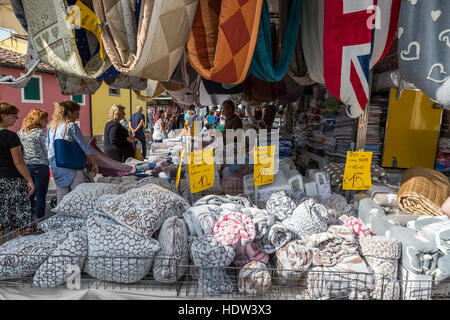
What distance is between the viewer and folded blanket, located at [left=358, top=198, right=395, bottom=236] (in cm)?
159

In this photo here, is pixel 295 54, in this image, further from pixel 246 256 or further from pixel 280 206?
pixel 246 256

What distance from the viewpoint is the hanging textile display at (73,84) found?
2.50m

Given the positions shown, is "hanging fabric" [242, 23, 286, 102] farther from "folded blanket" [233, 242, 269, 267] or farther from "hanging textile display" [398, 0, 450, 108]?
"folded blanket" [233, 242, 269, 267]

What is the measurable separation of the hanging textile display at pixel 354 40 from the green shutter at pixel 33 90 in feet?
36.5

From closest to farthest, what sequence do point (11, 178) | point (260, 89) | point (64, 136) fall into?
point (11, 178)
point (64, 136)
point (260, 89)

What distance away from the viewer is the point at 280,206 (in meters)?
1.79

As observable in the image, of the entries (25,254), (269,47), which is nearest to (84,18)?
(269,47)

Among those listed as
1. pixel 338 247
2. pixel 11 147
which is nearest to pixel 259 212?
pixel 338 247

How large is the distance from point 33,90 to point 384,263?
39.5 ft

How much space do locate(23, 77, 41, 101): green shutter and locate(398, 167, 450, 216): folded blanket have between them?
38.1 feet

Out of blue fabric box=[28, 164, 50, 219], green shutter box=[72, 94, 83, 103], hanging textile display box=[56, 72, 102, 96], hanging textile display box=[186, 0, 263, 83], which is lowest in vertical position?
blue fabric box=[28, 164, 50, 219]

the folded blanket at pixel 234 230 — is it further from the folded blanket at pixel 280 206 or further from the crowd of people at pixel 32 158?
the crowd of people at pixel 32 158

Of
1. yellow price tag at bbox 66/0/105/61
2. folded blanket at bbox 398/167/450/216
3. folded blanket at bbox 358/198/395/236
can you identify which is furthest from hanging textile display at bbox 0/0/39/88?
folded blanket at bbox 398/167/450/216

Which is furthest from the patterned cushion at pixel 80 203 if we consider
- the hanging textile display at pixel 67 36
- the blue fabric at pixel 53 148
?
the blue fabric at pixel 53 148
